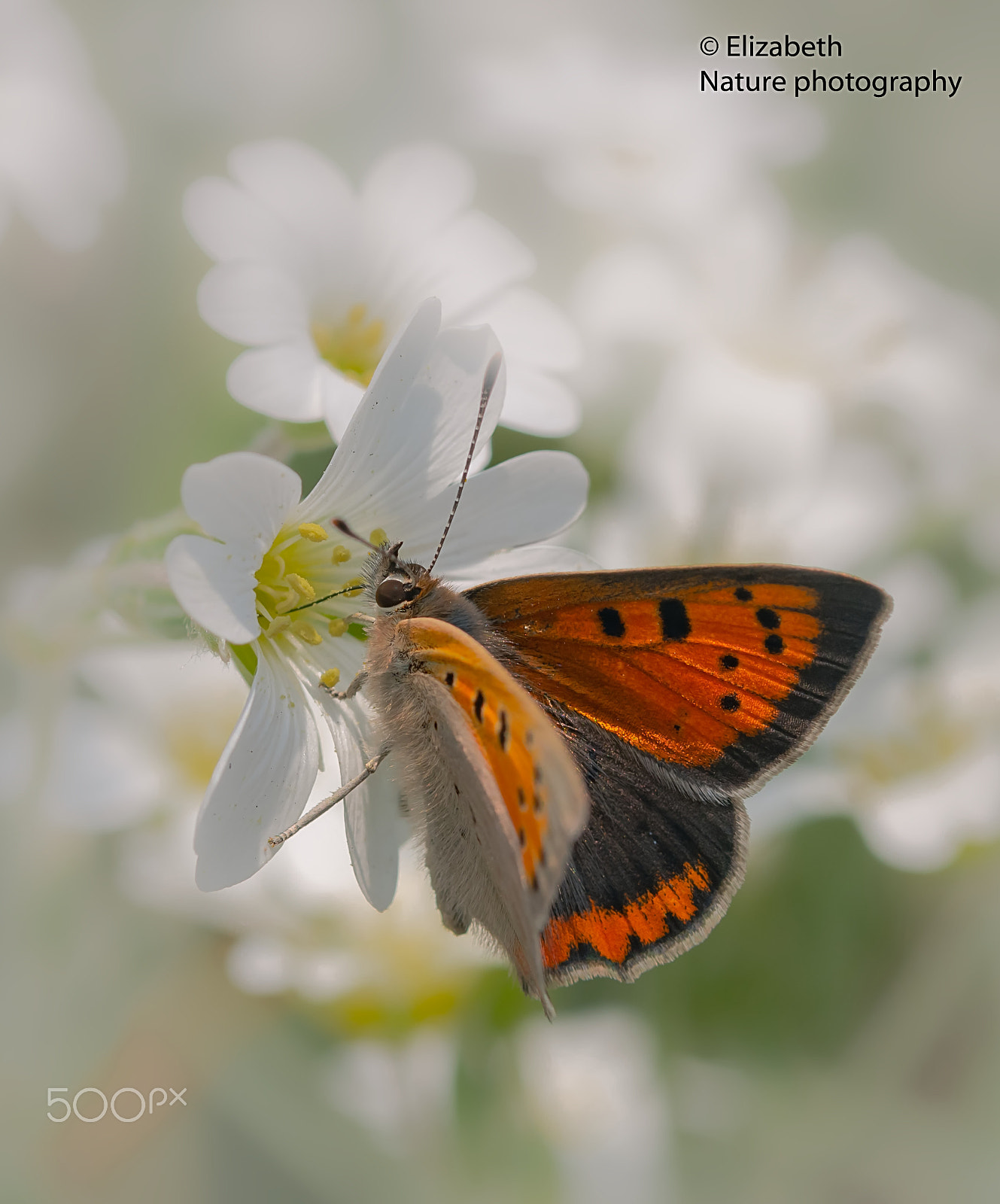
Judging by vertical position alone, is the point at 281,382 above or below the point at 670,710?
above

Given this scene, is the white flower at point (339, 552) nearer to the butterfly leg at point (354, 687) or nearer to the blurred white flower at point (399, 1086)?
the butterfly leg at point (354, 687)

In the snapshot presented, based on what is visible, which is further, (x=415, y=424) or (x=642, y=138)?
(x=642, y=138)

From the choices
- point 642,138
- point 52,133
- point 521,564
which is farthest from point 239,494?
point 642,138

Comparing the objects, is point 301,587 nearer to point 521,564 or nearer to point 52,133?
point 521,564

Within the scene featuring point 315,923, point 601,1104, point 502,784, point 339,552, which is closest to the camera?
point 502,784

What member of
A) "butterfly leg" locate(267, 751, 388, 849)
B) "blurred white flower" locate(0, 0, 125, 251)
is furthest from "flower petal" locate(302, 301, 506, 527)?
"blurred white flower" locate(0, 0, 125, 251)

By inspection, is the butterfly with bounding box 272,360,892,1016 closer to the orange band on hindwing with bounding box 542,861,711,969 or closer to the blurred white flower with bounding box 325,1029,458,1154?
the orange band on hindwing with bounding box 542,861,711,969

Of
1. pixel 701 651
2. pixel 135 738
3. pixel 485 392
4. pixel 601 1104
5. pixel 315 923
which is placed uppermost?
pixel 485 392
